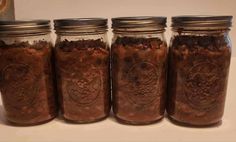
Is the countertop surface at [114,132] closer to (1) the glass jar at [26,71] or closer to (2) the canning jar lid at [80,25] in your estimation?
(1) the glass jar at [26,71]

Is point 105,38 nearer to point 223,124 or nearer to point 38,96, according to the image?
point 38,96

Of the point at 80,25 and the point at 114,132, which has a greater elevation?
the point at 80,25

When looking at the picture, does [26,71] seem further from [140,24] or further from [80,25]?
[140,24]

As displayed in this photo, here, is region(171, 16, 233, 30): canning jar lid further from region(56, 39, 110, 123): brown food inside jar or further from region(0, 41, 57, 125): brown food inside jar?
region(0, 41, 57, 125): brown food inside jar

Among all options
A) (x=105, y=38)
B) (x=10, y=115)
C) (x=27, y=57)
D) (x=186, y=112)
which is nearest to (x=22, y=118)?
(x=10, y=115)

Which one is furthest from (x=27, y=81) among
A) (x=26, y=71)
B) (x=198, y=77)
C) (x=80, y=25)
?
(x=198, y=77)

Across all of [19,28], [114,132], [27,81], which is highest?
[19,28]
